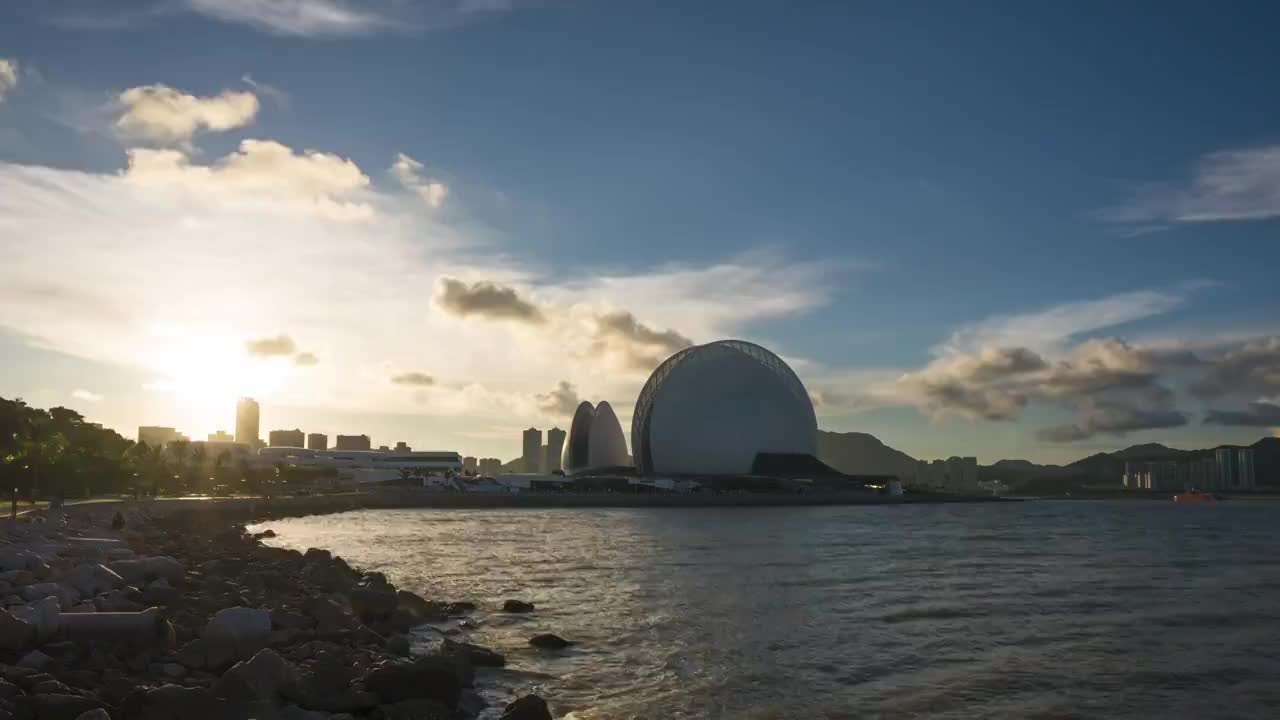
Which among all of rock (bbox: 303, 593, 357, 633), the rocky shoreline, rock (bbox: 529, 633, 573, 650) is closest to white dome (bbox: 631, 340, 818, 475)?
the rocky shoreline

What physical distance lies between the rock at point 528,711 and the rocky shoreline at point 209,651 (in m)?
0.02

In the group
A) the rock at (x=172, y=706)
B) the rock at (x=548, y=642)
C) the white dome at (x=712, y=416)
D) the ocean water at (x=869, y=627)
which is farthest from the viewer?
the white dome at (x=712, y=416)

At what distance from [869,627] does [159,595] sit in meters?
15.4

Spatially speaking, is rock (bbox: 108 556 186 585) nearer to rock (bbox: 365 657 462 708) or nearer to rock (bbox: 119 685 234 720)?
rock (bbox: 365 657 462 708)

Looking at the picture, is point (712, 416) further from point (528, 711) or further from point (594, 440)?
point (528, 711)

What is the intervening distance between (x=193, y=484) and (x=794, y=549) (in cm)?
10342

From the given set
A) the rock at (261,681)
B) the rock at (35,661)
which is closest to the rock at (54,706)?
the rock at (261,681)

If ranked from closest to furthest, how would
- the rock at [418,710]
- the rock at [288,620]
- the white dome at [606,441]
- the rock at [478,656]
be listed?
the rock at [418,710] → the rock at [288,620] → the rock at [478,656] → the white dome at [606,441]

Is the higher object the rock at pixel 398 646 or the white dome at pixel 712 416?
the white dome at pixel 712 416

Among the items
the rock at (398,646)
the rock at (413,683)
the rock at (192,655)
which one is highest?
the rock at (192,655)

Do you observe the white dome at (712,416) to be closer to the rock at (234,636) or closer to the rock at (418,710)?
the rock at (234,636)

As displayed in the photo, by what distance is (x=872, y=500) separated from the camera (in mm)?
136375

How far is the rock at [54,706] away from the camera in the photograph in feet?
33.1

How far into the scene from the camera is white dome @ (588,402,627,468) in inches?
6688
